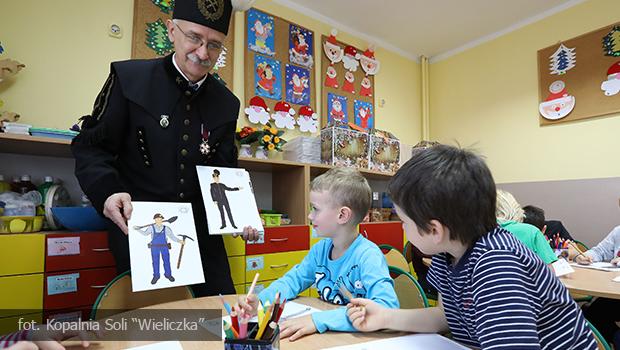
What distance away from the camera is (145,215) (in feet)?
3.53

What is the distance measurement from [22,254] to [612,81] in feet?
14.5

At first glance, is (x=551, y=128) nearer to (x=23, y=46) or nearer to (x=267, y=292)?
(x=267, y=292)

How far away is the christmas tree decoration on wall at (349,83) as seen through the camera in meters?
3.72

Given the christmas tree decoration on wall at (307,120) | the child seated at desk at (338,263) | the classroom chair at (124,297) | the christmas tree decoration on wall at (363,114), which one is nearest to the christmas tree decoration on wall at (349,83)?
the christmas tree decoration on wall at (363,114)

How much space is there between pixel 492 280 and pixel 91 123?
4.70 ft

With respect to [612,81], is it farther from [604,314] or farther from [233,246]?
[233,246]

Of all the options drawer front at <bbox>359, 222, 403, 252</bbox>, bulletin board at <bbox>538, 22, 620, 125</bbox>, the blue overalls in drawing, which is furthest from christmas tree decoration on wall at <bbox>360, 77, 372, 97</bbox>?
the blue overalls in drawing

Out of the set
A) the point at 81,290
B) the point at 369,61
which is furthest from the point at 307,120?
the point at 81,290

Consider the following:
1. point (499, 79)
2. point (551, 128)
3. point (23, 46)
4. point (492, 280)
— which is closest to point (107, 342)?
point (492, 280)

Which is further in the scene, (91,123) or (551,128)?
(551,128)

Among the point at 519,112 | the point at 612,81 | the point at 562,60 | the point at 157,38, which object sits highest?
the point at 562,60

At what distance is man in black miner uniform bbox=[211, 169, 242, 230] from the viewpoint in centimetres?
128

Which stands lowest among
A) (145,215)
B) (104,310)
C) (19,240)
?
(104,310)

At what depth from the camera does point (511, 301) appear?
24.3 inches
